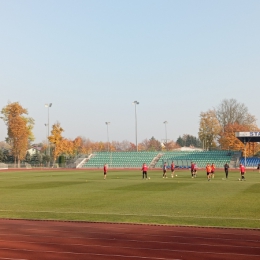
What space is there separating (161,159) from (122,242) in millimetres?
69970

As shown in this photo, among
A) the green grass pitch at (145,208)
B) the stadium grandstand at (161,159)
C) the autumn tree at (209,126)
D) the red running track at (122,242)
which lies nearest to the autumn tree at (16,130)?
the stadium grandstand at (161,159)

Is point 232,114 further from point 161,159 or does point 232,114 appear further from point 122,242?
point 122,242

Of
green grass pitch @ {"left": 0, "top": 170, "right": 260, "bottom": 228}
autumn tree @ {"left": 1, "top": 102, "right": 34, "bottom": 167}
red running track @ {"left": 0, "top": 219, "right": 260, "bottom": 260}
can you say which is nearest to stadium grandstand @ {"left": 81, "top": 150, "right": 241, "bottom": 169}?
autumn tree @ {"left": 1, "top": 102, "right": 34, "bottom": 167}

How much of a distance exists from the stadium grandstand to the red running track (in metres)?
57.0

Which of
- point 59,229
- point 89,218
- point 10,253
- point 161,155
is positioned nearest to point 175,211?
point 89,218

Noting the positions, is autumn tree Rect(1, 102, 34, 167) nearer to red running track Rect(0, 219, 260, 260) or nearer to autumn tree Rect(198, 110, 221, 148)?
autumn tree Rect(198, 110, 221, 148)

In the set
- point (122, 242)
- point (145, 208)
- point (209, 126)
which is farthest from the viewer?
point (209, 126)

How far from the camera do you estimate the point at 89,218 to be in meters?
16.8

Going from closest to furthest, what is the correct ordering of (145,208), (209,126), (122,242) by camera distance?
(122,242)
(145,208)
(209,126)

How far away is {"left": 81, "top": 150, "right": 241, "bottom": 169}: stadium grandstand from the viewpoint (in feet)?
249

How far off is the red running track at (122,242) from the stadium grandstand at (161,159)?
2246 inches

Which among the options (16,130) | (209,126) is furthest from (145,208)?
(209,126)

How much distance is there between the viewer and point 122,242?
39.8 feet

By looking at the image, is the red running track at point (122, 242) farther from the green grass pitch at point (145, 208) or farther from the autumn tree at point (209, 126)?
the autumn tree at point (209, 126)
